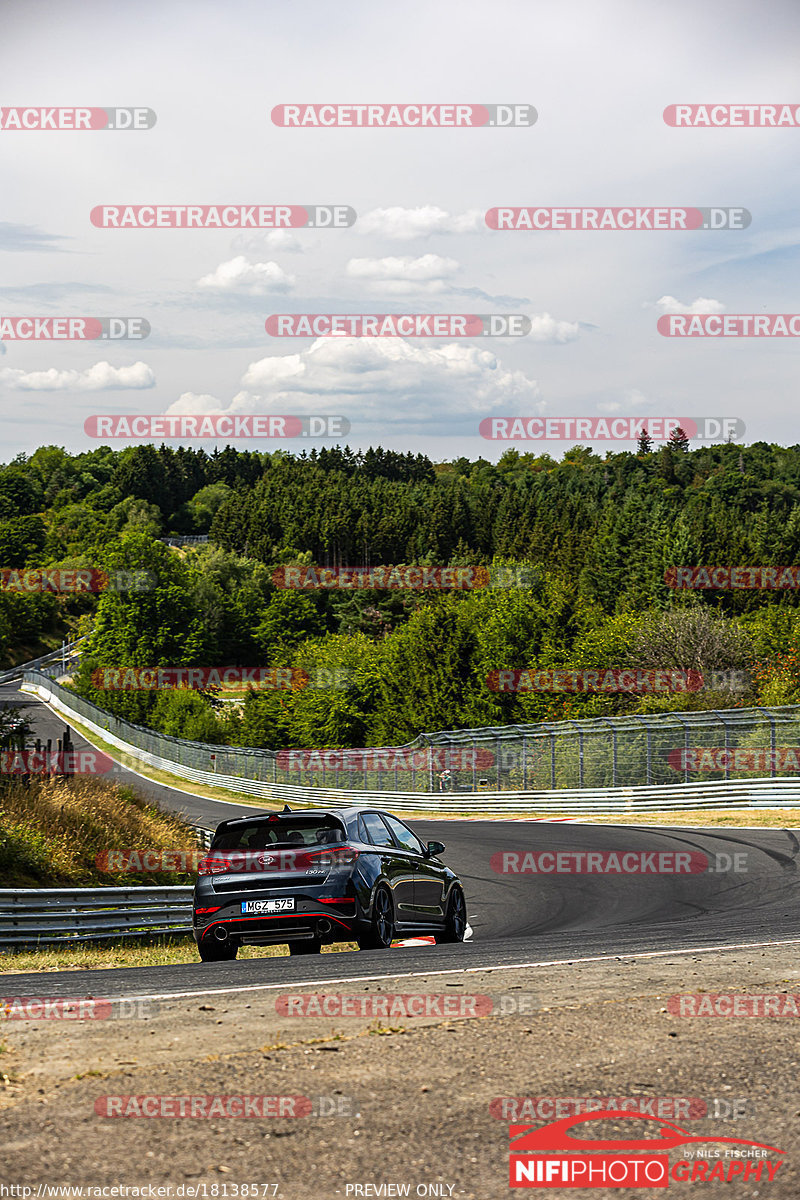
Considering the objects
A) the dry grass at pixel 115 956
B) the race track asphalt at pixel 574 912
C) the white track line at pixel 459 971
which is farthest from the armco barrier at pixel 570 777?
the white track line at pixel 459 971

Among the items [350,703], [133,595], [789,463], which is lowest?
[350,703]

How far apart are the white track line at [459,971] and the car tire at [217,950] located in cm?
273

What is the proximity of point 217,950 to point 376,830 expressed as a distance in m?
1.90

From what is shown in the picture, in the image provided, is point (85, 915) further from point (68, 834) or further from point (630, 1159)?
point (630, 1159)

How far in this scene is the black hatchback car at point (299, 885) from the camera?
34.7 feet

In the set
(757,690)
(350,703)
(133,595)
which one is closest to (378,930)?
(757,690)

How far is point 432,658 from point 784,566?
4276cm

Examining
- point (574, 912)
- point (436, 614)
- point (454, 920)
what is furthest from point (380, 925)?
point (436, 614)

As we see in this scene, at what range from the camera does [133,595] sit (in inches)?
4321

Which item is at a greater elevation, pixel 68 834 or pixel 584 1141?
pixel 584 1141

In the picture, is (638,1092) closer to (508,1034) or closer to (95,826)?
(508,1034)

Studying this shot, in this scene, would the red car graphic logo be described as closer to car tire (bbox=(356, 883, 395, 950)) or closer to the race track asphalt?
the race track asphalt

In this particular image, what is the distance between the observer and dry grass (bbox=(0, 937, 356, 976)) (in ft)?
38.7

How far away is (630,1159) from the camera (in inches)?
173
